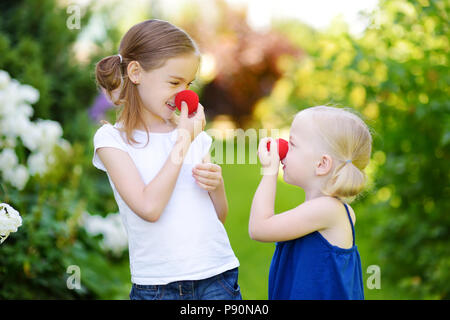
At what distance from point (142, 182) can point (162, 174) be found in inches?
3.7

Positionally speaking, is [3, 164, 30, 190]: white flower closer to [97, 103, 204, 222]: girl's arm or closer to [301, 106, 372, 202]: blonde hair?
[97, 103, 204, 222]: girl's arm

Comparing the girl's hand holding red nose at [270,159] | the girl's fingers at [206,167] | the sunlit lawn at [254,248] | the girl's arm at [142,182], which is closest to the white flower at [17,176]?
the sunlit lawn at [254,248]

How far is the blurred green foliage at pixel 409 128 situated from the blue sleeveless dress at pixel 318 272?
52.7 inches

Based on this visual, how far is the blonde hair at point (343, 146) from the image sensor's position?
1.77 meters

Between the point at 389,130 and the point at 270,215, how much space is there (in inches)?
95.9

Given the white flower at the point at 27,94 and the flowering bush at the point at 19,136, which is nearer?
the flowering bush at the point at 19,136

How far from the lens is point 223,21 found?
1294cm

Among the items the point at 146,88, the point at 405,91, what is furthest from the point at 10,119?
the point at 405,91

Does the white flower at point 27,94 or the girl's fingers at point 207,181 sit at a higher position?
the white flower at point 27,94

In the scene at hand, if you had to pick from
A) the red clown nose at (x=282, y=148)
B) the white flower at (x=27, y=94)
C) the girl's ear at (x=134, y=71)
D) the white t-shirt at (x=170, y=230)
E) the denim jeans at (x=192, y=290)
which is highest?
the white flower at (x=27, y=94)

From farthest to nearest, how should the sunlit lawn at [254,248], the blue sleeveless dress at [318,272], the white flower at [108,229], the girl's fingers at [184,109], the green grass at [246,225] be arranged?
1. the green grass at [246,225]
2. the white flower at [108,229]
3. the sunlit lawn at [254,248]
4. the girl's fingers at [184,109]
5. the blue sleeveless dress at [318,272]

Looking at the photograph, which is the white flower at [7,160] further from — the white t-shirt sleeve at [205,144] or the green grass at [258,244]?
the green grass at [258,244]

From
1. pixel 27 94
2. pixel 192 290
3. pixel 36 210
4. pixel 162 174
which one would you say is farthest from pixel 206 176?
pixel 27 94
